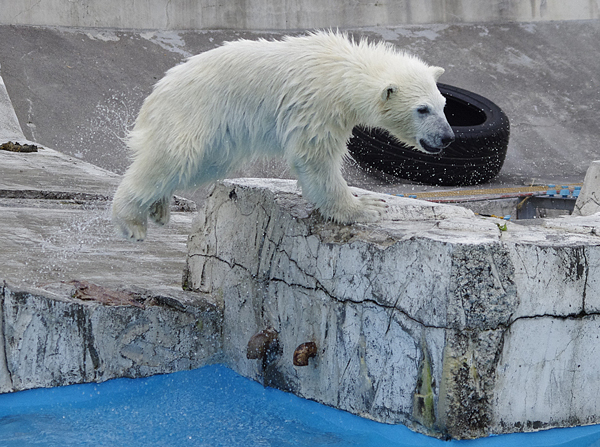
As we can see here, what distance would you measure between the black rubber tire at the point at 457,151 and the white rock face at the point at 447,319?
490cm

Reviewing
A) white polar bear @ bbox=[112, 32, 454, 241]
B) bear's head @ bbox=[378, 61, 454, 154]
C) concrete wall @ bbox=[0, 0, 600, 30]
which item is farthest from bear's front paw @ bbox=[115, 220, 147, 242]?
concrete wall @ bbox=[0, 0, 600, 30]

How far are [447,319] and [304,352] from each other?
74cm

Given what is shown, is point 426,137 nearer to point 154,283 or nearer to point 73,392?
point 154,283

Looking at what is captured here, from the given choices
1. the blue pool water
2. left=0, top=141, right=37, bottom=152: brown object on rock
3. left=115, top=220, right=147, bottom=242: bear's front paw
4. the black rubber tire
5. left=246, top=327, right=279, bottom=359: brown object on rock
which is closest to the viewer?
the blue pool water

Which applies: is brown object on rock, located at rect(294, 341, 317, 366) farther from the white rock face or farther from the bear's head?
the bear's head

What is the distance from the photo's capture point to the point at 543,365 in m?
2.80

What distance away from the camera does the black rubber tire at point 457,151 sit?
8016mm

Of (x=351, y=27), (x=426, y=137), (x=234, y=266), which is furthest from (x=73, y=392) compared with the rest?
(x=351, y=27)

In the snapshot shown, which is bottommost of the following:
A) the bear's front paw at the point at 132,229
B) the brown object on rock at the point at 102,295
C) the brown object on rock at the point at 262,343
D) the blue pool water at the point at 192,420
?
the blue pool water at the point at 192,420

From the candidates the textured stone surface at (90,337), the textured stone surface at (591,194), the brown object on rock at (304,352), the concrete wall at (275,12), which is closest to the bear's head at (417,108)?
the brown object on rock at (304,352)

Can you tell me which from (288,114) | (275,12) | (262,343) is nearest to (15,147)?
(262,343)

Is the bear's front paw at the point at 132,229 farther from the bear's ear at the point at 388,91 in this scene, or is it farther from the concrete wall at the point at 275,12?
the concrete wall at the point at 275,12

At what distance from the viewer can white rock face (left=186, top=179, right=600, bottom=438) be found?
8.75ft

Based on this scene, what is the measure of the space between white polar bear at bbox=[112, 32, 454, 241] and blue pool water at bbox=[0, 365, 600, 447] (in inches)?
33.7
